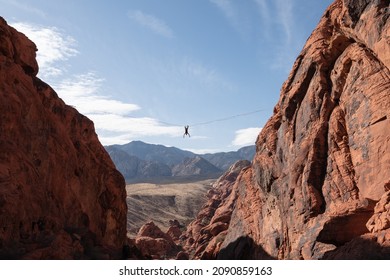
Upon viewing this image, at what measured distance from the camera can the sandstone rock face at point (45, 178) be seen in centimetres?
2414

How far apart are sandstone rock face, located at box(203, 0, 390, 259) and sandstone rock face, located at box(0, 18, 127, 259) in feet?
49.0

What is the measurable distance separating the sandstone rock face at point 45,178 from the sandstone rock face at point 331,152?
49.0ft

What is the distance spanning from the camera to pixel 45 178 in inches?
1193

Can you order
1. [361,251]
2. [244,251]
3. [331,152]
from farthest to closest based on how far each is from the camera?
1. [244,251]
2. [331,152]
3. [361,251]

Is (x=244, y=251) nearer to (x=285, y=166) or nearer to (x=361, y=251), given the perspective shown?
(x=285, y=166)

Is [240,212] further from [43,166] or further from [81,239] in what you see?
[43,166]

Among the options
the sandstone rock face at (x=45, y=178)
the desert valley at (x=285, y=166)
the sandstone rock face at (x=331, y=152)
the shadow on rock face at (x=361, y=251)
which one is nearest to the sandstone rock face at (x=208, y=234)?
the desert valley at (x=285, y=166)

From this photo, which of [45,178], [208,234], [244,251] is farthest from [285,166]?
[208,234]

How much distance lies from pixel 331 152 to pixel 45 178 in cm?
2327

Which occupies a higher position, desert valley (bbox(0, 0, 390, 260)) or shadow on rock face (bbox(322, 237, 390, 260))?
desert valley (bbox(0, 0, 390, 260))

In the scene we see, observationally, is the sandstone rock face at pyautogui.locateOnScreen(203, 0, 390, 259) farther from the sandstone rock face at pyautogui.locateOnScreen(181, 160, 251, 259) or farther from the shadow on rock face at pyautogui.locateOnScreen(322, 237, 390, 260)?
the sandstone rock face at pyautogui.locateOnScreen(181, 160, 251, 259)

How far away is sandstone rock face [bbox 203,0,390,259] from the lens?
68.5 feet

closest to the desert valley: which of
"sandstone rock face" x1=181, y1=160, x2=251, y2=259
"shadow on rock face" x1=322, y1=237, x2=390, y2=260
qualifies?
"shadow on rock face" x1=322, y1=237, x2=390, y2=260

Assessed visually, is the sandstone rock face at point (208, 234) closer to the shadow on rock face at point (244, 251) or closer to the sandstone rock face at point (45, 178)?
the shadow on rock face at point (244, 251)
